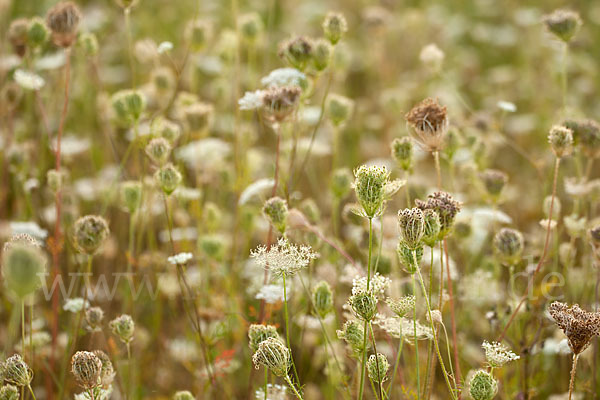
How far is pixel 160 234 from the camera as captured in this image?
3.16 meters

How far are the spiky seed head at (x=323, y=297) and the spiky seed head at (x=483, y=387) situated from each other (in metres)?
0.45

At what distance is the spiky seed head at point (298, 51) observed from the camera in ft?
6.64

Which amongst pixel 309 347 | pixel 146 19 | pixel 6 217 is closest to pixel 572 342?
pixel 309 347

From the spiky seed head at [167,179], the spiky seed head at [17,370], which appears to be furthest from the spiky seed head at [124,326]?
the spiky seed head at [167,179]

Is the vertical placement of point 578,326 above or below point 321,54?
below

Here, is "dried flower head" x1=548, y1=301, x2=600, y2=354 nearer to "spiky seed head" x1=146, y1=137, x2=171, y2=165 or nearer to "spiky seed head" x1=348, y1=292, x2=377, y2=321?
"spiky seed head" x1=348, y1=292, x2=377, y2=321

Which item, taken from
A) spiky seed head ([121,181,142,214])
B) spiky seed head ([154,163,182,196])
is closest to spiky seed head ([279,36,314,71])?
spiky seed head ([154,163,182,196])

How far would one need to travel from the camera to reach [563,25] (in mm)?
2191

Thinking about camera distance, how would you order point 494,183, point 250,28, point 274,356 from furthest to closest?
point 250,28 < point 494,183 < point 274,356

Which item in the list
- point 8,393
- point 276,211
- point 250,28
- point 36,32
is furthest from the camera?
point 250,28

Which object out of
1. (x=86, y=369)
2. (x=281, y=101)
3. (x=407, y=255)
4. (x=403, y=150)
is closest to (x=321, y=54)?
(x=281, y=101)

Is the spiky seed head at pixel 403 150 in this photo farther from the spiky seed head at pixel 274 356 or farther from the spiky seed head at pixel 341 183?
the spiky seed head at pixel 274 356

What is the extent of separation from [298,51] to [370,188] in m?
0.79

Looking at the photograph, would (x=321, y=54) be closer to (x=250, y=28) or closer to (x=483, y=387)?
(x=250, y=28)
